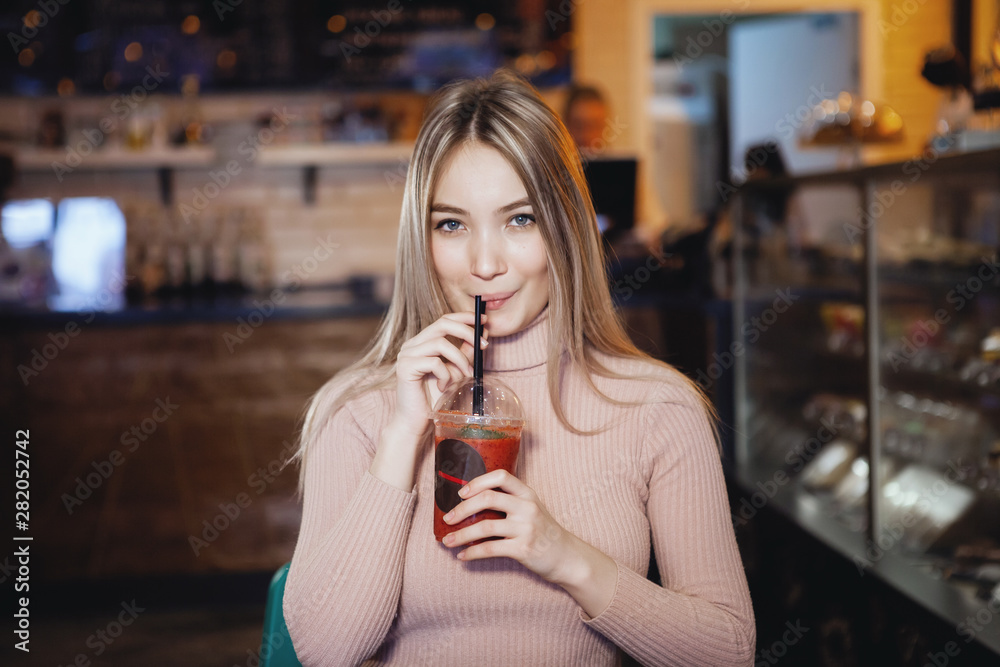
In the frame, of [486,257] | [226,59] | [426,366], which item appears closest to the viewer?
[426,366]

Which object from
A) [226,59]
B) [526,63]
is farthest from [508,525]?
[226,59]

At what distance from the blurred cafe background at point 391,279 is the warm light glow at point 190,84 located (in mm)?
14

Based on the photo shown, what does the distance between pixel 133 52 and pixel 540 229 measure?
4.32m

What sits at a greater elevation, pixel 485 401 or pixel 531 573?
pixel 485 401

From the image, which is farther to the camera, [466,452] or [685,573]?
[685,573]

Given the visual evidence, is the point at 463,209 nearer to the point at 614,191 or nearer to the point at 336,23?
the point at 614,191

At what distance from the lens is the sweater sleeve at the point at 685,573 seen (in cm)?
124

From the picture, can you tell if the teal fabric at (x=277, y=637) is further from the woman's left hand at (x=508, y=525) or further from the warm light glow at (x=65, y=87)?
the warm light glow at (x=65, y=87)

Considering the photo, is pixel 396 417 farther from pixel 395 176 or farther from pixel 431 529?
pixel 395 176

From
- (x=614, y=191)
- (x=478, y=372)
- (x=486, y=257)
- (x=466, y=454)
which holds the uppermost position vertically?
(x=614, y=191)

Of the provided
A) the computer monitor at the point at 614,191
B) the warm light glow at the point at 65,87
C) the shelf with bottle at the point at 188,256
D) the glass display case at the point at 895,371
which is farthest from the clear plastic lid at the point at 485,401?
the warm light glow at the point at 65,87

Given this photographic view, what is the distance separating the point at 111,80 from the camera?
4.89 metres

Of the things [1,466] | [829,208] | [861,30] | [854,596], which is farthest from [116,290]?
[861,30]

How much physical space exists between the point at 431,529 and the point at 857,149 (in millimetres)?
2657
